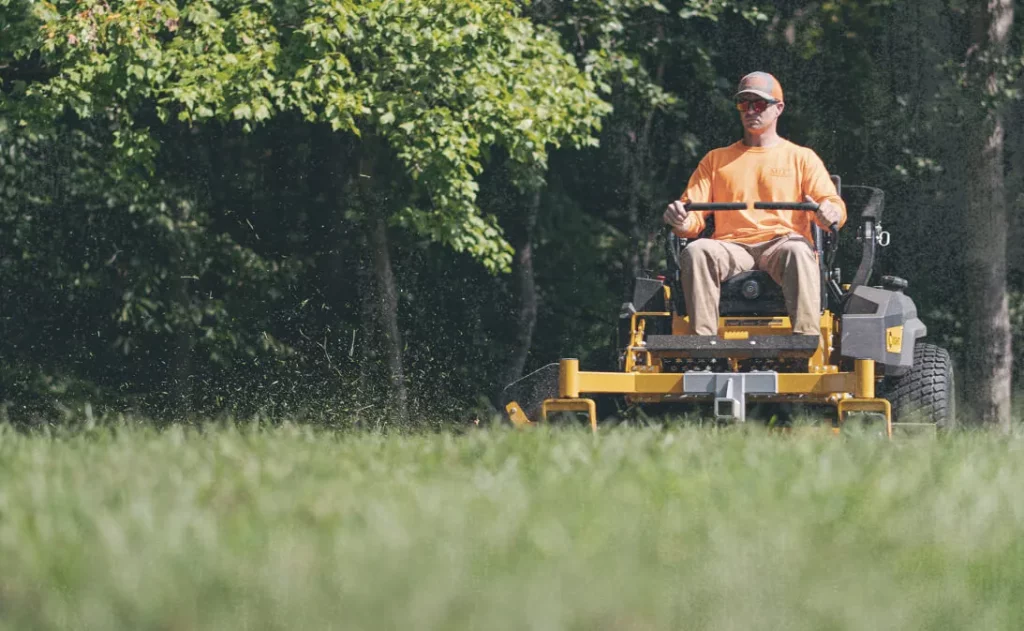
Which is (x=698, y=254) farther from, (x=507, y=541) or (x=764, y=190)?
(x=507, y=541)

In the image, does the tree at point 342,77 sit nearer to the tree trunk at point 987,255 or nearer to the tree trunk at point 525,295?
the tree trunk at point 987,255

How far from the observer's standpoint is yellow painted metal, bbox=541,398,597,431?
29.3 ft

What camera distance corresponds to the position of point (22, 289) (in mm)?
21703

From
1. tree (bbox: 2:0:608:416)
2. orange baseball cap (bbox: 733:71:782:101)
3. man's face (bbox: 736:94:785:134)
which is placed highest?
tree (bbox: 2:0:608:416)

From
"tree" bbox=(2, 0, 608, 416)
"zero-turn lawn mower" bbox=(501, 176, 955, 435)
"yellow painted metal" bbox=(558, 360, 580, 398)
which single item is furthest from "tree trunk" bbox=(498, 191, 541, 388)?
"yellow painted metal" bbox=(558, 360, 580, 398)

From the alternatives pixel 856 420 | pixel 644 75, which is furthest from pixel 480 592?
pixel 644 75

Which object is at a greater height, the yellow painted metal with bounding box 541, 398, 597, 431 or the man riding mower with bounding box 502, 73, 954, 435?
the man riding mower with bounding box 502, 73, 954, 435

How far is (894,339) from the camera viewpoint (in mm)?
9516

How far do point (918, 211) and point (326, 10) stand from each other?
8411mm

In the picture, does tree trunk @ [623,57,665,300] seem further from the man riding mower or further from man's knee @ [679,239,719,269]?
man's knee @ [679,239,719,269]

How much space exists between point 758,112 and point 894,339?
1.42m

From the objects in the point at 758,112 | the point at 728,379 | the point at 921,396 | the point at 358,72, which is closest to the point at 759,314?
the point at 728,379

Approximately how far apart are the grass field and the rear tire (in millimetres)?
3752

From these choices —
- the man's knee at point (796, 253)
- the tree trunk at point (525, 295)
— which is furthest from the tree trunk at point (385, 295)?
the man's knee at point (796, 253)
